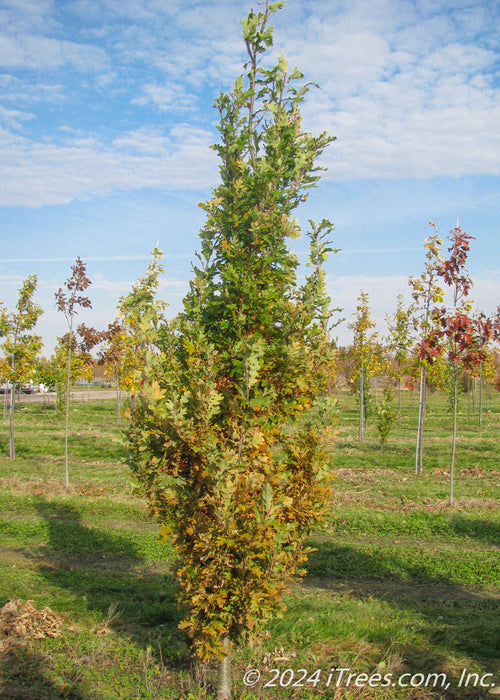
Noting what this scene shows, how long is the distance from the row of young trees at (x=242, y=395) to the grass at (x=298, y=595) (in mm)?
540

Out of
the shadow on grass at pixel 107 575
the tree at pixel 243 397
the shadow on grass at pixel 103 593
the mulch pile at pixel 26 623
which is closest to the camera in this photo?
the tree at pixel 243 397

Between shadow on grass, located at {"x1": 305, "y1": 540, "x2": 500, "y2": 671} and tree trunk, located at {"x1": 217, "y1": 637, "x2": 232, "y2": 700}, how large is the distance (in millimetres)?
1626

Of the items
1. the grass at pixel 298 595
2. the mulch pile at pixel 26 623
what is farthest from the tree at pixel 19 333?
the mulch pile at pixel 26 623

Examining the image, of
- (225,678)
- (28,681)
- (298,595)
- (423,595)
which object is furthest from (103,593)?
(423,595)

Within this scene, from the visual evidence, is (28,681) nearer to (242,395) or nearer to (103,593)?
(103,593)

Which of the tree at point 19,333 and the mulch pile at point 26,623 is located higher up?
the tree at point 19,333

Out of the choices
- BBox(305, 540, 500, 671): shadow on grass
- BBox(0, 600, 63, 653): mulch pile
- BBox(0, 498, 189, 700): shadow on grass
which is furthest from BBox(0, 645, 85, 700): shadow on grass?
BBox(305, 540, 500, 671): shadow on grass

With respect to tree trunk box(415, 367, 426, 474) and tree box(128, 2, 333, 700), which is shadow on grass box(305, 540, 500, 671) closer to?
tree box(128, 2, 333, 700)

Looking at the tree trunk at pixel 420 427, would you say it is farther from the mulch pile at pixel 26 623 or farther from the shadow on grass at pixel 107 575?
the mulch pile at pixel 26 623

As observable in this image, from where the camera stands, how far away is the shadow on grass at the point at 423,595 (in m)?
4.79

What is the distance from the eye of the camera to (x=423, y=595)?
6348 mm

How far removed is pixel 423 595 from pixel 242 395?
4.40m

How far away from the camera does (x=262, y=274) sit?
397 cm

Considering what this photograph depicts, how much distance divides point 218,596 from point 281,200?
3069 millimetres
